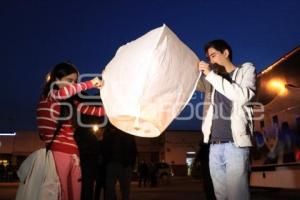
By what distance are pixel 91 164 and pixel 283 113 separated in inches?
184

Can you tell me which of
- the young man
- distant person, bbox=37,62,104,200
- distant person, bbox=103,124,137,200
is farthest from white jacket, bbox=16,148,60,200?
distant person, bbox=103,124,137,200

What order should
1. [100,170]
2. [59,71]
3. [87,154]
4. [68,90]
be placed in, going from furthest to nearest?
[100,170], [87,154], [59,71], [68,90]

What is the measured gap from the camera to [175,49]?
12.1 feet

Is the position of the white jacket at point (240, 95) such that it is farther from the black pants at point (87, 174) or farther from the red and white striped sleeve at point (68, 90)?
the black pants at point (87, 174)

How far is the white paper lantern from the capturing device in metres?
3.47

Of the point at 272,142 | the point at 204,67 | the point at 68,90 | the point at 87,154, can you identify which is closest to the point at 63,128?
the point at 68,90

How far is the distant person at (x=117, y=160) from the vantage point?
22.4 ft

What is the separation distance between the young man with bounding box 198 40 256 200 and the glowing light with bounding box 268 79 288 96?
5380mm

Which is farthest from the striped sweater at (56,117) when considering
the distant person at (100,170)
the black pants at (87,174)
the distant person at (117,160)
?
the distant person at (117,160)

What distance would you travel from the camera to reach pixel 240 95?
3727 mm

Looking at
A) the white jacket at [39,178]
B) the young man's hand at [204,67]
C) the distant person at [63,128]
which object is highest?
the young man's hand at [204,67]

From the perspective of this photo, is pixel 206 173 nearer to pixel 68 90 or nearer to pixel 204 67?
pixel 204 67

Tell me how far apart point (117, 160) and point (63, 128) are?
287 cm

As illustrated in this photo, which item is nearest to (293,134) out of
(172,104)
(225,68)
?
(225,68)
